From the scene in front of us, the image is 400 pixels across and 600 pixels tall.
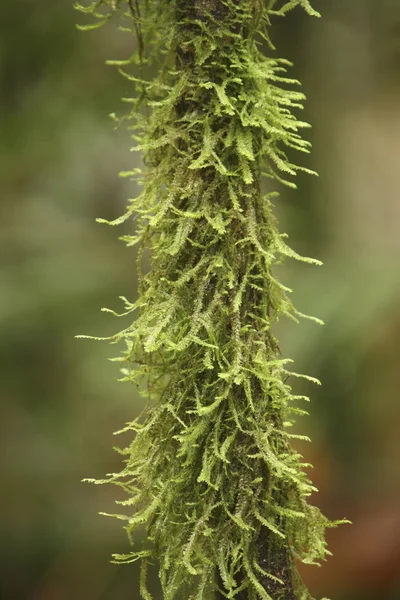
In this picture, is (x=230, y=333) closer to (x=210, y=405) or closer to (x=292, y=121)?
(x=210, y=405)

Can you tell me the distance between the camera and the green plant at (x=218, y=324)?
86 centimetres

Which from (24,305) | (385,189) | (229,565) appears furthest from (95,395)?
(229,565)

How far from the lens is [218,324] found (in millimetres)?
876

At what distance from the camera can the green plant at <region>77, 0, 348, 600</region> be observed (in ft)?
2.84

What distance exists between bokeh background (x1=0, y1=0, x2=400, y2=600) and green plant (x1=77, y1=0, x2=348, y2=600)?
191cm

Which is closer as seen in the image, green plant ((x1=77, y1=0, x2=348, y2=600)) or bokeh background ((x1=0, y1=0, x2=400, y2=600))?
green plant ((x1=77, y1=0, x2=348, y2=600))

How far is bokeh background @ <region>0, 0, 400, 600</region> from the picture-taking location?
2.95 meters

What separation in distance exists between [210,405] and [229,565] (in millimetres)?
212

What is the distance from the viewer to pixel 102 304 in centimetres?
317

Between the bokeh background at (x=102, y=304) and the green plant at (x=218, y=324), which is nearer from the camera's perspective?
the green plant at (x=218, y=324)

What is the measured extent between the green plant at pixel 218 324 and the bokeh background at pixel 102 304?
6.28 feet

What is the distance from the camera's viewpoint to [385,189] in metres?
3.90

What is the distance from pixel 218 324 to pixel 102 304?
7.69 ft

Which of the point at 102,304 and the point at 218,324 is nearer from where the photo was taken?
the point at 218,324
